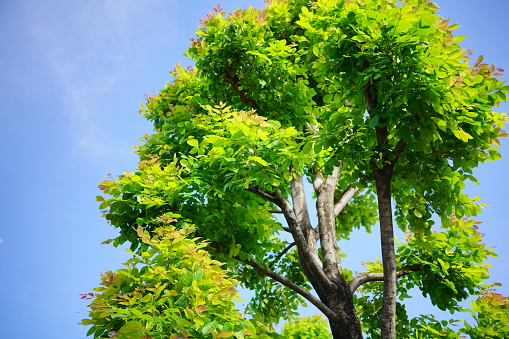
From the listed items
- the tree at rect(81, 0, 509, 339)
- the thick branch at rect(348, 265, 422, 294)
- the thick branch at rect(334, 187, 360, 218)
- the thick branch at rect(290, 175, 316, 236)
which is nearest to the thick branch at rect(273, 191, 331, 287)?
the tree at rect(81, 0, 509, 339)

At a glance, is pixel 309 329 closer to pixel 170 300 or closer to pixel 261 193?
pixel 261 193

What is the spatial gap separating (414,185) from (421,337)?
103 inches

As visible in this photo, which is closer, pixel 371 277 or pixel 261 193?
pixel 261 193

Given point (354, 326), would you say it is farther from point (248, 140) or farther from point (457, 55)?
point (457, 55)

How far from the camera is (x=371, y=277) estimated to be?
7.23 m

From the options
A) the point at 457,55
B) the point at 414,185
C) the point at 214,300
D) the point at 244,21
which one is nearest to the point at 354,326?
the point at 414,185

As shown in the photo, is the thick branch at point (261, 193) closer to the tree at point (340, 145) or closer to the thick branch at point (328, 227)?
the tree at point (340, 145)

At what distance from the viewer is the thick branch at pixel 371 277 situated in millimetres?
6850

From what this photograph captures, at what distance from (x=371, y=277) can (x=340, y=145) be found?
2.67 m

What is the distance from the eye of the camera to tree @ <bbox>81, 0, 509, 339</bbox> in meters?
5.30

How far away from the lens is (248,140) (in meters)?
5.63

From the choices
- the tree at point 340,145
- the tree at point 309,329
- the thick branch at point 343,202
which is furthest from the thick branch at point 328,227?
the tree at point 309,329

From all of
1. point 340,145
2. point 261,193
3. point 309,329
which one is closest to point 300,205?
point 261,193

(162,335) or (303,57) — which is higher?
(303,57)
